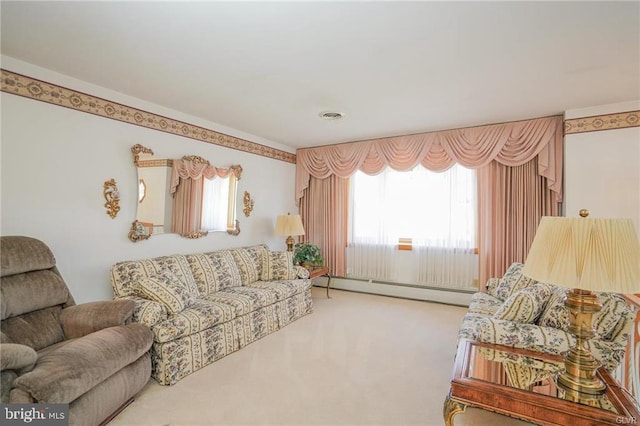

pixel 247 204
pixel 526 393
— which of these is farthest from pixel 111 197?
pixel 526 393

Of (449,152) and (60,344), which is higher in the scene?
(449,152)

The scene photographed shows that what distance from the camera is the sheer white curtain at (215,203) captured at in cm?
390

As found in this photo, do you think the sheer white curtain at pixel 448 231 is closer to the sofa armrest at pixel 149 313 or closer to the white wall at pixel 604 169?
the white wall at pixel 604 169

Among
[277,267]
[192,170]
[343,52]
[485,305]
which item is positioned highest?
[343,52]

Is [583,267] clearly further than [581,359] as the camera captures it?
No

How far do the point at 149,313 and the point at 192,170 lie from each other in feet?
6.06

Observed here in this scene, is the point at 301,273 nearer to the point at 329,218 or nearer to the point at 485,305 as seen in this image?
the point at 329,218

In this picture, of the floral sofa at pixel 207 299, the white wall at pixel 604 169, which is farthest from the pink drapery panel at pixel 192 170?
the white wall at pixel 604 169

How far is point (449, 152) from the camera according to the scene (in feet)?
13.6

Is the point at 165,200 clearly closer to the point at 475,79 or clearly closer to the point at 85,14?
the point at 85,14

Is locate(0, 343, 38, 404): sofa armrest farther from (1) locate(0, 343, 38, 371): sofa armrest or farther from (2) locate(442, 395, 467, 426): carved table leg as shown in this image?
(2) locate(442, 395, 467, 426): carved table leg

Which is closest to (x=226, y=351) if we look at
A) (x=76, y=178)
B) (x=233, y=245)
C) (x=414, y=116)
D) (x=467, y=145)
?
(x=233, y=245)

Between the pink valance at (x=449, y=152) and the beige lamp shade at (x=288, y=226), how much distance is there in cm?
87

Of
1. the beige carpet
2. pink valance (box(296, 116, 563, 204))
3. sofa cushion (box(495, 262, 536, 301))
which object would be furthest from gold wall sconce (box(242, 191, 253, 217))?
sofa cushion (box(495, 262, 536, 301))
